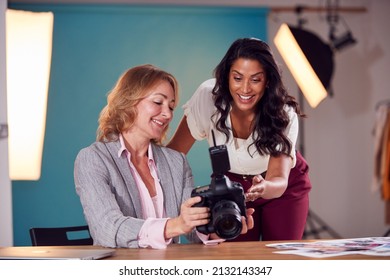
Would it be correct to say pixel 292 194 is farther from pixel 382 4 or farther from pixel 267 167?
pixel 382 4

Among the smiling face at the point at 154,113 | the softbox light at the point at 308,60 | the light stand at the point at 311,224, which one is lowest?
the light stand at the point at 311,224

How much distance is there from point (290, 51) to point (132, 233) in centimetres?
75

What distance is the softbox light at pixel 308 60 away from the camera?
1929mm

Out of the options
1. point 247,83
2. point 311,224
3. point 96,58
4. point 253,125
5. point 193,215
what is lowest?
point 311,224

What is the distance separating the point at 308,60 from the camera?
1.97 meters

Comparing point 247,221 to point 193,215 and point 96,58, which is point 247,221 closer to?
point 193,215

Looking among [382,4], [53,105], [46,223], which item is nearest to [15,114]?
[53,105]

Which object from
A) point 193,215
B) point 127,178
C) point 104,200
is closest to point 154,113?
point 127,178

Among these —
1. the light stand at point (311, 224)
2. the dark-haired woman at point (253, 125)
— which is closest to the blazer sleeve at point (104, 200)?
the dark-haired woman at point (253, 125)

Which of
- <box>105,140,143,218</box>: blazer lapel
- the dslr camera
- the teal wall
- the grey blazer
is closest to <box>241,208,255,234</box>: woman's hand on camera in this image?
the dslr camera

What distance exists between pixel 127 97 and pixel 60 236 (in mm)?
428

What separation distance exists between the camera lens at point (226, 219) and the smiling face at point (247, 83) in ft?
1.49

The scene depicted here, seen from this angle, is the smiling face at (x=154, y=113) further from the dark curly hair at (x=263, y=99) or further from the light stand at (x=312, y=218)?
the light stand at (x=312, y=218)

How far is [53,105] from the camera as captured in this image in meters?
1.95
